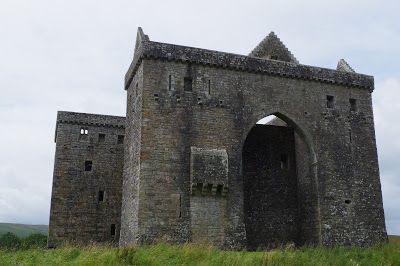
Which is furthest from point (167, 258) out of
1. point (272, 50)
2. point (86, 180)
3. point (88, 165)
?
point (88, 165)

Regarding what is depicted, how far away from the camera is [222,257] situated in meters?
13.5

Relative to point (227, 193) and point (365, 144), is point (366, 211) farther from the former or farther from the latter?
point (227, 193)

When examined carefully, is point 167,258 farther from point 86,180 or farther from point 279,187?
point 86,180

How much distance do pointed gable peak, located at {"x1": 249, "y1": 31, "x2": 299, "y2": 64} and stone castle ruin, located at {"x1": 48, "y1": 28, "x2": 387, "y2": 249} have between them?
0.05m

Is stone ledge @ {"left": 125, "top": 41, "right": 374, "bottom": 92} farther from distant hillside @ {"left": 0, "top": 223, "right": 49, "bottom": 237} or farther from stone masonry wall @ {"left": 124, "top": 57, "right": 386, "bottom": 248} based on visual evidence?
distant hillside @ {"left": 0, "top": 223, "right": 49, "bottom": 237}

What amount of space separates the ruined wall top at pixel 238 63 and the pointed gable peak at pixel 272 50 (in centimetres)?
23

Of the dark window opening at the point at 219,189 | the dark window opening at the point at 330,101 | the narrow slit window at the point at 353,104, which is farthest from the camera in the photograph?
the narrow slit window at the point at 353,104

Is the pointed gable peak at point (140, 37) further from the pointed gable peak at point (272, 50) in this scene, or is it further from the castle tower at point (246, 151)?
the pointed gable peak at point (272, 50)

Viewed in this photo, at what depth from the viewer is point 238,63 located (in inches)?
811

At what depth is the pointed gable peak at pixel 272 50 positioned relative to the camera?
23.5 metres

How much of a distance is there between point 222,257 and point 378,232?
10517 millimetres

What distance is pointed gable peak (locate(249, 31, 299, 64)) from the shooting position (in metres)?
23.5

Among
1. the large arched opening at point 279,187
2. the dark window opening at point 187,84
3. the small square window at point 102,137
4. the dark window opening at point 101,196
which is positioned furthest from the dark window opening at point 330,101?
the dark window opening at point 101,196

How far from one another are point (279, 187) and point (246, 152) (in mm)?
2262
